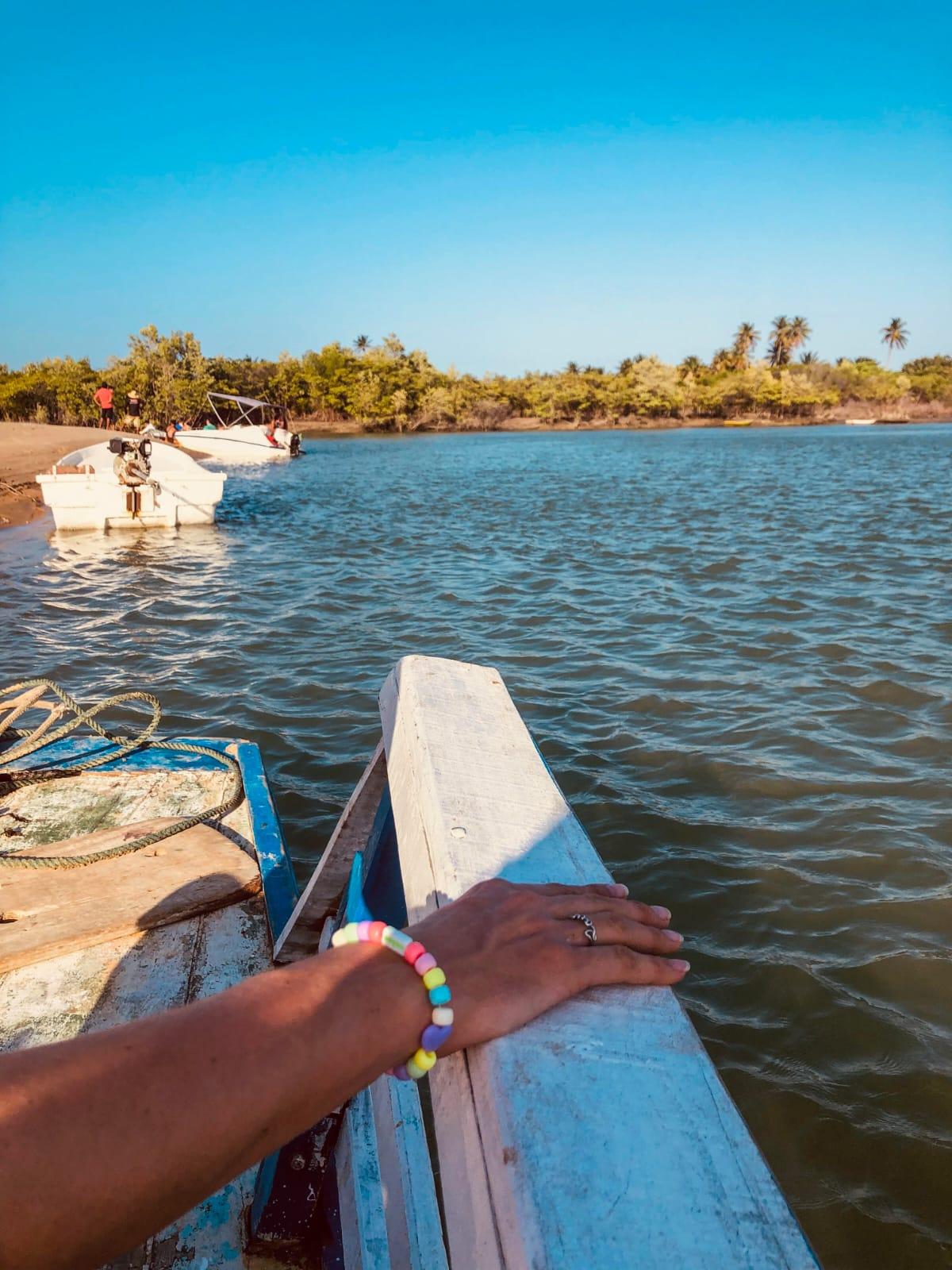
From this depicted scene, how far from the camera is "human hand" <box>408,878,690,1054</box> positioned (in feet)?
3.35

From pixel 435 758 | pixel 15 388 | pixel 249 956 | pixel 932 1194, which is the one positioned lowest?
pixel 932 1194

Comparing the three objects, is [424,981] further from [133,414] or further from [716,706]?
[133,414]

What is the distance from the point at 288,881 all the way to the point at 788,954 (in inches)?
86.1

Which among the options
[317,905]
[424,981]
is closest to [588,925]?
[424,981]

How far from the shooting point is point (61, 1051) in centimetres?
80

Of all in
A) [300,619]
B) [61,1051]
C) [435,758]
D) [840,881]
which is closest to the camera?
[61,1051]

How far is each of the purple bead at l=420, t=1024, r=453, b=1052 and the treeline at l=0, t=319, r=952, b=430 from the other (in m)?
64.2

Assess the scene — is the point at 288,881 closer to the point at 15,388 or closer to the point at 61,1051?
the point at 61,1051

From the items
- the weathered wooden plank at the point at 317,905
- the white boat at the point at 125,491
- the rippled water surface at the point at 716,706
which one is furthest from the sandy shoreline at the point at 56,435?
the weathered wooden plank at the point at 317,905

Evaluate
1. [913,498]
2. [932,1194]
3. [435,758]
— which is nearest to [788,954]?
[932,1194]

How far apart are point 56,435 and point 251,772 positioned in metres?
37.8

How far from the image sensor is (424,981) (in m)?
1.00

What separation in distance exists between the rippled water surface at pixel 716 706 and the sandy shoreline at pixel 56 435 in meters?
4.24

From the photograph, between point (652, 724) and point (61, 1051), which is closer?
point (61, 1051)
